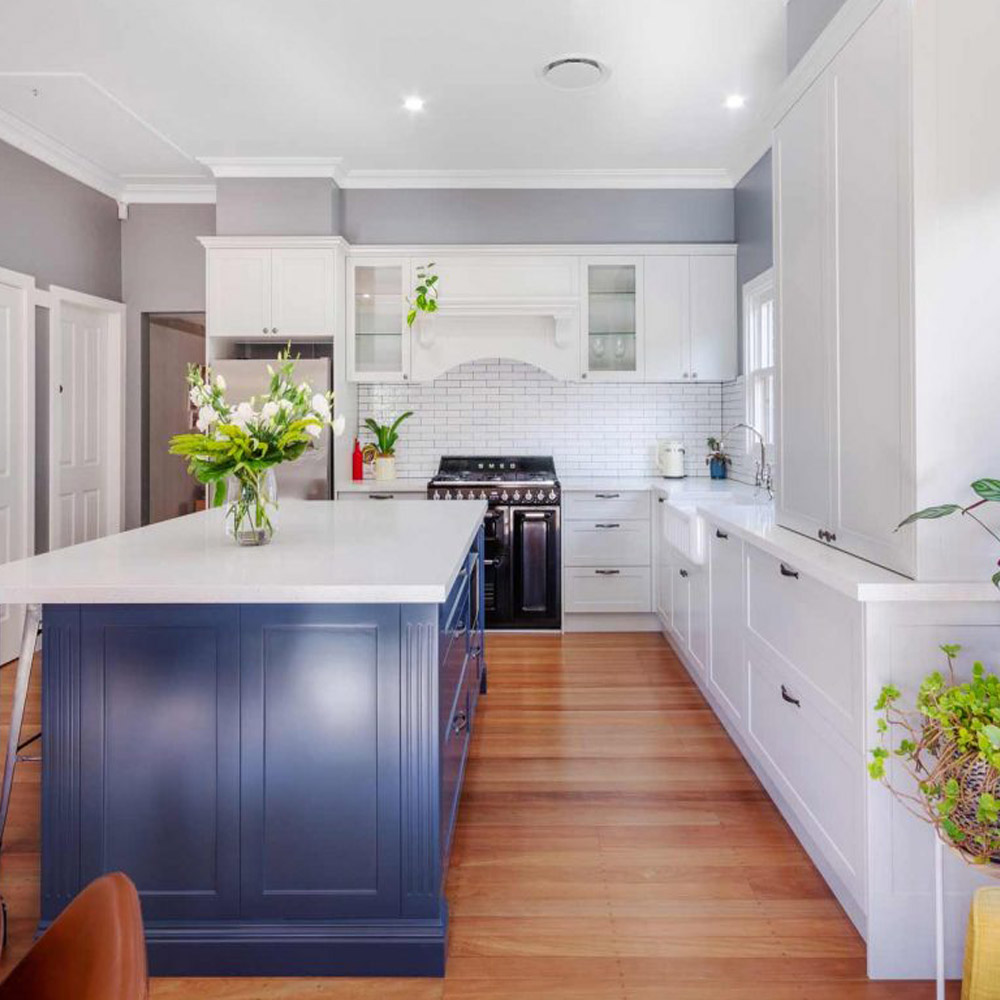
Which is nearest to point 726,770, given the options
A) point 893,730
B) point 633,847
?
point 633,847

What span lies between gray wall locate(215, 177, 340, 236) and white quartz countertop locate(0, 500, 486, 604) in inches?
108

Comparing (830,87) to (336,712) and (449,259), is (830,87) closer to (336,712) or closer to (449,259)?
(336,712)

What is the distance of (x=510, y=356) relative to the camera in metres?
5.17

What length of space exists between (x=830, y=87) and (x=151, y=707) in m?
2.43

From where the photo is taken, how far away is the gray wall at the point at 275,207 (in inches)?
189

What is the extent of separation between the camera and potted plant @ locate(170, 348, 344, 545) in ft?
6.72

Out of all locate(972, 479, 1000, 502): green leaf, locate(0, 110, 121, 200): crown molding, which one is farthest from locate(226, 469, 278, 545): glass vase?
locate(0, 110, 121, 200): crown molding

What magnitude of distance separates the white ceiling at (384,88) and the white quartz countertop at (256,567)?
2.14 m

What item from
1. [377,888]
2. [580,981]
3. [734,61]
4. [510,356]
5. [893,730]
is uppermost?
[734,61]

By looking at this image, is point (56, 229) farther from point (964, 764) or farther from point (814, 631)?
point (964, 764)

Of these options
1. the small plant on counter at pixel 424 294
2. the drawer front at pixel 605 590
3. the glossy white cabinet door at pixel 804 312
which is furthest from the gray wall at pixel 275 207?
the glossy white cabinet door at pixel 804 312

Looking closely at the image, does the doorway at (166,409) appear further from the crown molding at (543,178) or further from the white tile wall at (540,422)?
the white tile wall at (540,422)

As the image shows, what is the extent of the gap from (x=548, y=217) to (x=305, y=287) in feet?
5.44

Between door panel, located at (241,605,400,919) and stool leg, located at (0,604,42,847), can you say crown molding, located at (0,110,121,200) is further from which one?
door panel, located at (241,605,400,919)
